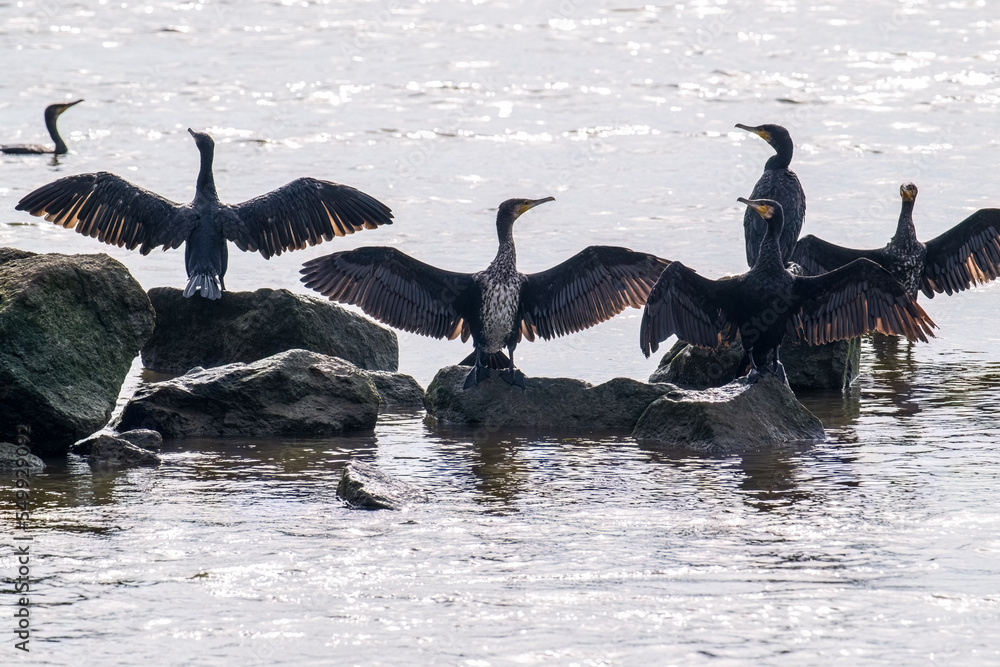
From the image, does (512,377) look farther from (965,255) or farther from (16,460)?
(965,255)

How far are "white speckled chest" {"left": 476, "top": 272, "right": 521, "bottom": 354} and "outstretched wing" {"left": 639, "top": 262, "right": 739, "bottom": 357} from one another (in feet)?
3.25

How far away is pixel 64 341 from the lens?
332 inches

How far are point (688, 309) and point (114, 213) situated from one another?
16.6ft

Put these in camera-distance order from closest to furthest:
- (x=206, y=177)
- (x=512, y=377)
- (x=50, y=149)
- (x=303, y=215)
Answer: (x=512, y=377)
(x=303, y=215)
(x=206, y=177)
(x=50, y=149)

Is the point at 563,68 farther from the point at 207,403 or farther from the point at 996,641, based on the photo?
the point at 996,641

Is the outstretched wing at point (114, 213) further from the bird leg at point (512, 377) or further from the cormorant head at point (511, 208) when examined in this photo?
the bird leg at point (512, 377)

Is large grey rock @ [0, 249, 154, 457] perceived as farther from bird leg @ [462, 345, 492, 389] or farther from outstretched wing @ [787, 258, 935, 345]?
outstretched wing @ [787, 258, 935, 345]

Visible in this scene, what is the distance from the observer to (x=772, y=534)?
275 inches

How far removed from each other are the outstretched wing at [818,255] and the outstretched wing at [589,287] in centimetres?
221

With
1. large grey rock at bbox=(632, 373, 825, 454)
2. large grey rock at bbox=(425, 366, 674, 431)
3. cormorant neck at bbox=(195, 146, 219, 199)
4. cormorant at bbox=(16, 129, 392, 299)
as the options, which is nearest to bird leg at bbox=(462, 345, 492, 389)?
large grey rock at bbox=(425, 366, 674, 431)

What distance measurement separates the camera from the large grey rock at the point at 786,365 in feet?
34.7

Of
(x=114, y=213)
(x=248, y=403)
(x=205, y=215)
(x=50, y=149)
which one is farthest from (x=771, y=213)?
(x=50, y=149)

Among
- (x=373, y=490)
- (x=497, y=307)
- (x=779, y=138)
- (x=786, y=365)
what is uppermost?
(x=779, y=138)

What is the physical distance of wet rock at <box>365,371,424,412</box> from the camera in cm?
1043
